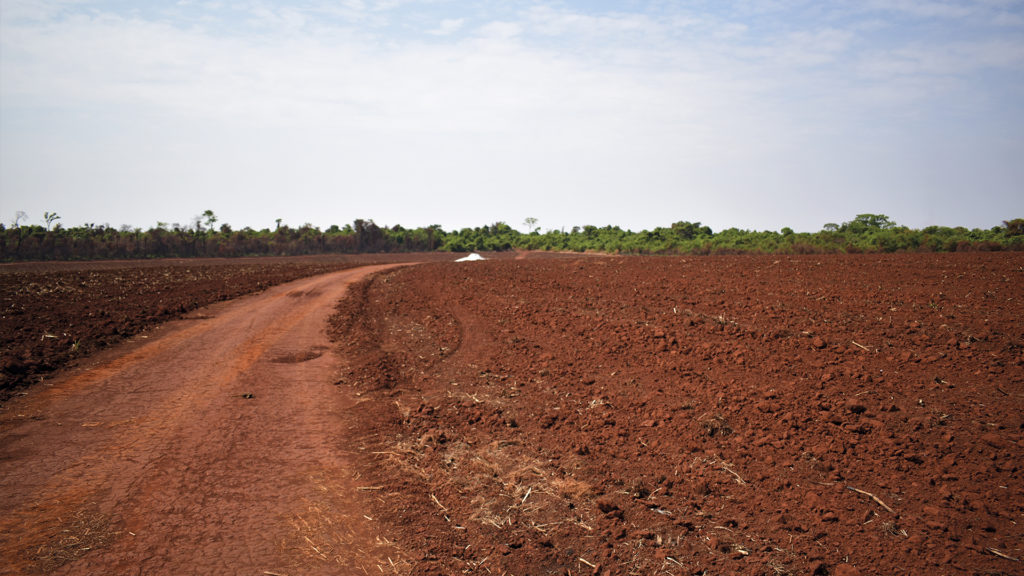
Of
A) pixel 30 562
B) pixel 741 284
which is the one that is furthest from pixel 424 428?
pixel 741 284

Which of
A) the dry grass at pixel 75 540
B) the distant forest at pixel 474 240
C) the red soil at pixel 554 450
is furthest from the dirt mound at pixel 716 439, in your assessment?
the distant forest at pixel 474 240

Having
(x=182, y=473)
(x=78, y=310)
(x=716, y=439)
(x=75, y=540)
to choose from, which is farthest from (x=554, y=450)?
(x=78, y=310)

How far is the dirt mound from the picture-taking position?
4.32 metres

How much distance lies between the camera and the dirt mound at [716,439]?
4320 millimetres

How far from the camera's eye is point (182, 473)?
5727 millimetres

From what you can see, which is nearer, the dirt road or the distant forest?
the dirt road

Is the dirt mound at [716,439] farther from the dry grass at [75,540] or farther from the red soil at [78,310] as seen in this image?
the red soil at [78,310]

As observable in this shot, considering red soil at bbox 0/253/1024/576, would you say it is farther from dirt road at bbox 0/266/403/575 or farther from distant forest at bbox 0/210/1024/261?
distant forest at bbox 0/210/1024/261

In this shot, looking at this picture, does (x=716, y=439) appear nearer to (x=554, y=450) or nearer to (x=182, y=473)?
(x=554, y=450)

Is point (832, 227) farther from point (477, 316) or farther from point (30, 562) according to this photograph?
point (30, 562)

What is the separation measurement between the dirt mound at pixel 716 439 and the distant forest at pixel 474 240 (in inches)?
763

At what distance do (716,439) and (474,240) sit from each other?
74941mm

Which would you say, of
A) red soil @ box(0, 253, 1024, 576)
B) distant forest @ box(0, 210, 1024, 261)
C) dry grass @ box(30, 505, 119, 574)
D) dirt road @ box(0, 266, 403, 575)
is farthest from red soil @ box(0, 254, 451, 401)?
distant forest @ box(0, 210, 1024, 261)

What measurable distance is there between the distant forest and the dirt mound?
63.6 ft
